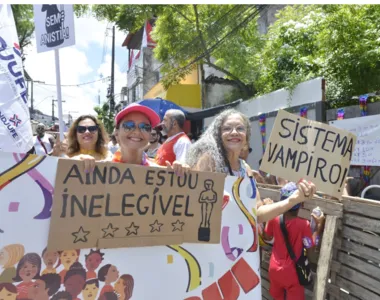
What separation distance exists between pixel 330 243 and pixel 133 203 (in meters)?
1.31

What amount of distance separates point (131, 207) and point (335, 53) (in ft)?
20.7

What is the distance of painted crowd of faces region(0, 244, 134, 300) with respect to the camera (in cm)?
168

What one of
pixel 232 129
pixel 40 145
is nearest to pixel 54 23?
pixel 40 145

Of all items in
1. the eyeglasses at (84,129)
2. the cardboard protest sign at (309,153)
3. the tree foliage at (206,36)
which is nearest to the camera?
the cardboard protest sign at (309,153)

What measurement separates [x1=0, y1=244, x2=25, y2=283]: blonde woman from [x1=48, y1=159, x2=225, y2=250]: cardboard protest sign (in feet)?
0.48

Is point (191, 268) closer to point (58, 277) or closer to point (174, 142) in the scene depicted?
point (58, 277)

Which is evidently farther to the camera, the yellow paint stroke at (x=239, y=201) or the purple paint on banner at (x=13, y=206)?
the yellow paint stroke at (x=239, y=201)

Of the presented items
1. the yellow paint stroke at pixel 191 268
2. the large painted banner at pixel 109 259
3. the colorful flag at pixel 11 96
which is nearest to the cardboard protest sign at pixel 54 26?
the colorful flag at pixel 11 96

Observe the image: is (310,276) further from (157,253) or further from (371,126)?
(371,126)

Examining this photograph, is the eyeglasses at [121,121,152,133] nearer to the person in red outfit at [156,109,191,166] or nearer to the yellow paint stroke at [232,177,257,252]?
the yellow paint stroke at [232,177,257,252]

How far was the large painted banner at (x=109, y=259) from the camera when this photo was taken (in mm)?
1688

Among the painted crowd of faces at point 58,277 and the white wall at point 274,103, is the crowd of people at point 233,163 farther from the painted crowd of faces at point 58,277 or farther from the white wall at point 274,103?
the white wall at point 274,103

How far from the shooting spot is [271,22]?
14.8 m

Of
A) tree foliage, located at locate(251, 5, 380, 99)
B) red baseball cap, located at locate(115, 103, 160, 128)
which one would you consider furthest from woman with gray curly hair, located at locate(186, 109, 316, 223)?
tree foliage, located at locate(251, 5, 380, 99)
